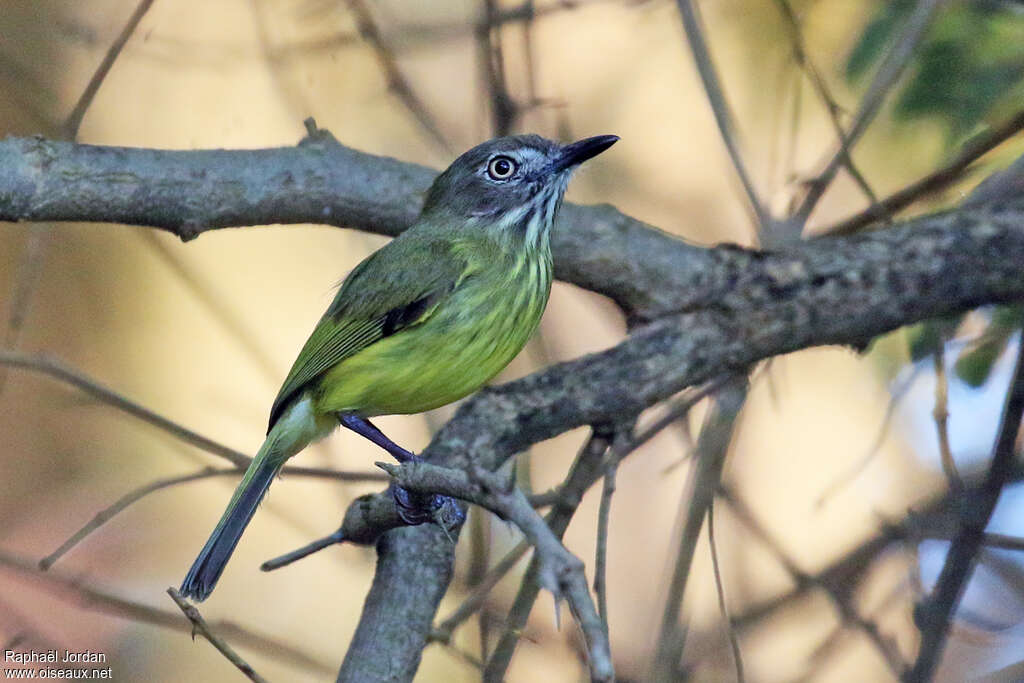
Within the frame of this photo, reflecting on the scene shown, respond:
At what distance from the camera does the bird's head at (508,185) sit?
3.76 m

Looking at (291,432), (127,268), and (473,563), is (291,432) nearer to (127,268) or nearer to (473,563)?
(473,563)

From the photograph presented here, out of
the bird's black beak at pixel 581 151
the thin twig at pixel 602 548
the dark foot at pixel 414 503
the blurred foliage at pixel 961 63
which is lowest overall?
the thin twig at pixel 602 548

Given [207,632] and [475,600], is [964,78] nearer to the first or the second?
[475,600]

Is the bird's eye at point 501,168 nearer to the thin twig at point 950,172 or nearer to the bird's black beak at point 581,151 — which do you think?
the bird's black beak at point 581,151

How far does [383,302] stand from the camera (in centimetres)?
352

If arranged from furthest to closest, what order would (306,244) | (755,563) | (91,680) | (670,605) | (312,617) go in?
(306,244), (312,617), (755,563), (91,680), (670,605)

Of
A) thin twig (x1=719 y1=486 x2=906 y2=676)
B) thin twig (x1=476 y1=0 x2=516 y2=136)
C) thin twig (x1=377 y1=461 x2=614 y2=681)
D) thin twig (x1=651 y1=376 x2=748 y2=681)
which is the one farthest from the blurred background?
thin twig (x1=377 y1=461 x2=614 y2=681)

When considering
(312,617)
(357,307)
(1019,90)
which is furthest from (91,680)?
(1019,90)

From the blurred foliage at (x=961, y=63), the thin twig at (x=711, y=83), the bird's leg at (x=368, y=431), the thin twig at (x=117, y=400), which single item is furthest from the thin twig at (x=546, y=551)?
the blurred foliage at (x=961, y=63)

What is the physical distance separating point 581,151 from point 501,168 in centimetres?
31

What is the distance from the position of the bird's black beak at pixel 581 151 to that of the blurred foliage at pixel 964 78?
1099 millimetres

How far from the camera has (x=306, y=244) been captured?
21.4ft

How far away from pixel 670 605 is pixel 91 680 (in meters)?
2.94

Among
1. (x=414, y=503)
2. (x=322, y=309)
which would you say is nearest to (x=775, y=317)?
(x=414, y=503)
